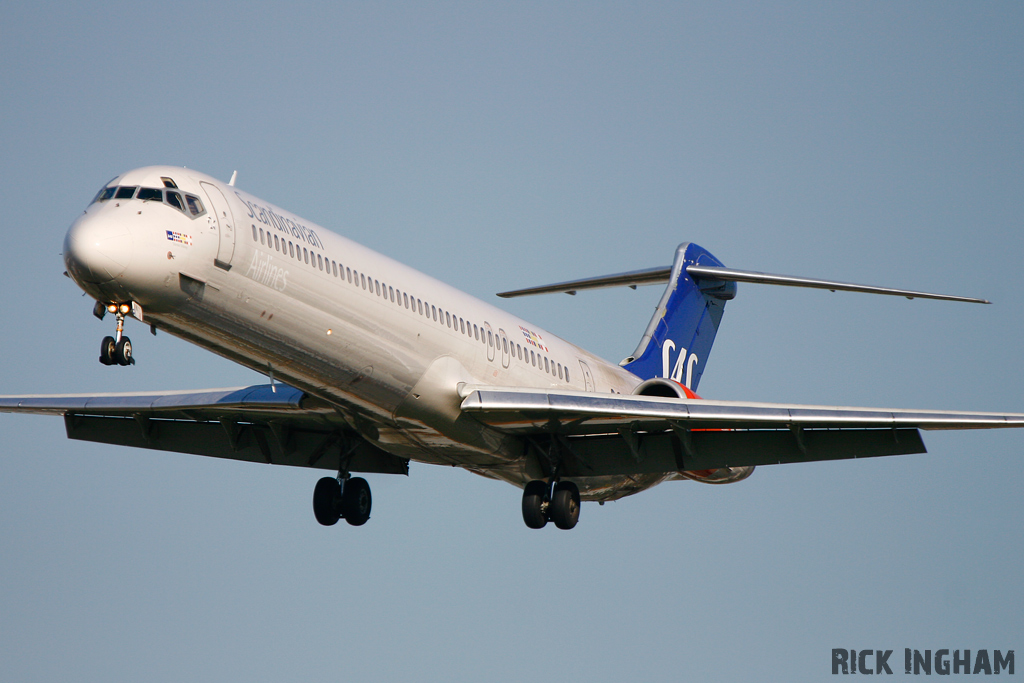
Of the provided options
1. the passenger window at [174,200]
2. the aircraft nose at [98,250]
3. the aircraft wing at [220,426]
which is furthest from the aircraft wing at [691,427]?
the aircraft nose at [98,250]

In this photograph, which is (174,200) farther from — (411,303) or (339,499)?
(339,499)

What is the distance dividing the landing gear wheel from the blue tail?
1262 centimetres

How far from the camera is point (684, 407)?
18875mm

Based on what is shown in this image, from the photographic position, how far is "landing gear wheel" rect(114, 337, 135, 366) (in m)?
14.5

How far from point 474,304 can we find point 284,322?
4.49m

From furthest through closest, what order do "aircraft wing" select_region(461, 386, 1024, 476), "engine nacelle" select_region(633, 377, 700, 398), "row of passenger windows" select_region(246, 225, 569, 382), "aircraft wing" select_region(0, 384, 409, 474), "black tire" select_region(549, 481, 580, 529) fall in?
"engine nacelle" select_region(633, 377, 700, 398) < "black tire" select_region(549, 481, 580, 529) < "aircraft wing" select_region(0, 384, 409, 474) < "aircraft wing" select_region(461, 386, 1024, 476) < "row of passenger windows" select_region(246, 225, 569, 382)

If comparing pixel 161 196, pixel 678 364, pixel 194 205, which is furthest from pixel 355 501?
pixel 678 364

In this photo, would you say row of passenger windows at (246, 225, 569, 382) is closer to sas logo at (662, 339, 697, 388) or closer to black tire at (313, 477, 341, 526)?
black tire at (313, 477, 341, 526)

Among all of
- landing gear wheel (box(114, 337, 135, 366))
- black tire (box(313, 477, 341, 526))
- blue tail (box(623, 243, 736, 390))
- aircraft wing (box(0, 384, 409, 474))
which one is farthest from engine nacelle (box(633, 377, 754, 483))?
landing gear wheel (box(114, 337, 135, 366))

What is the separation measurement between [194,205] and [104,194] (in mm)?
1061

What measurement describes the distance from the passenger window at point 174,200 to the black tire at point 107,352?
1.93 meters

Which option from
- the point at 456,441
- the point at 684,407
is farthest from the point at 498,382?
the point at 684,407

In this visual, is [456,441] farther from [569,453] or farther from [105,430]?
[105,430]

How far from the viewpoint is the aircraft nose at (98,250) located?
47.8 feet
